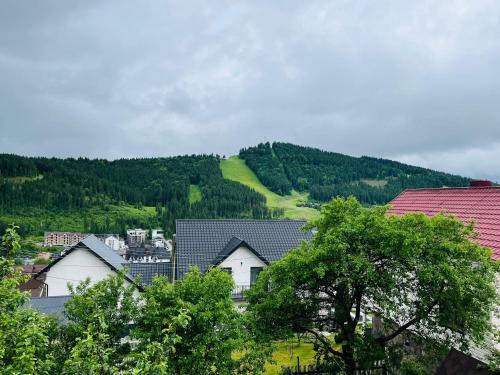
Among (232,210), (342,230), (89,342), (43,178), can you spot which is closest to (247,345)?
(342,230)

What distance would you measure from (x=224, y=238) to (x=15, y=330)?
24.9 metres

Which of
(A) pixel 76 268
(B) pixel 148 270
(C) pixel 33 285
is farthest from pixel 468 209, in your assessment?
(C) pixel 33 285

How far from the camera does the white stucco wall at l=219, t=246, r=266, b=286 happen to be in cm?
3023

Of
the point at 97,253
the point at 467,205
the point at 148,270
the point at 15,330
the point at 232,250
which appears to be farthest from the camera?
the point at 148,270

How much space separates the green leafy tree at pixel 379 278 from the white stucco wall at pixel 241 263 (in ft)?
51.9

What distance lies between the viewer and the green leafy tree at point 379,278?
1209 cm

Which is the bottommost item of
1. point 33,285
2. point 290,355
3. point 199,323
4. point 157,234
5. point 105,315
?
point 33,285

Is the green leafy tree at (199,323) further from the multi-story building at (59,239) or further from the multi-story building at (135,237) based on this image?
the multi-story building at (135,237)

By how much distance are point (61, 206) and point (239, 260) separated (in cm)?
16790

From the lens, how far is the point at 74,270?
30047mm

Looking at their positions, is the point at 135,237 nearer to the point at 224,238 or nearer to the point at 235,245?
the point at 224,238

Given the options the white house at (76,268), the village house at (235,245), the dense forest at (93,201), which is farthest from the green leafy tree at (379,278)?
the dense forest at (93,201)

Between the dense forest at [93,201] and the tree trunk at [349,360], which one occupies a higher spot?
the dense forest at [93,201]

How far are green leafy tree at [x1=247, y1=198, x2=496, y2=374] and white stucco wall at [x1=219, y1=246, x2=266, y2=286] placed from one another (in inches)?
622
